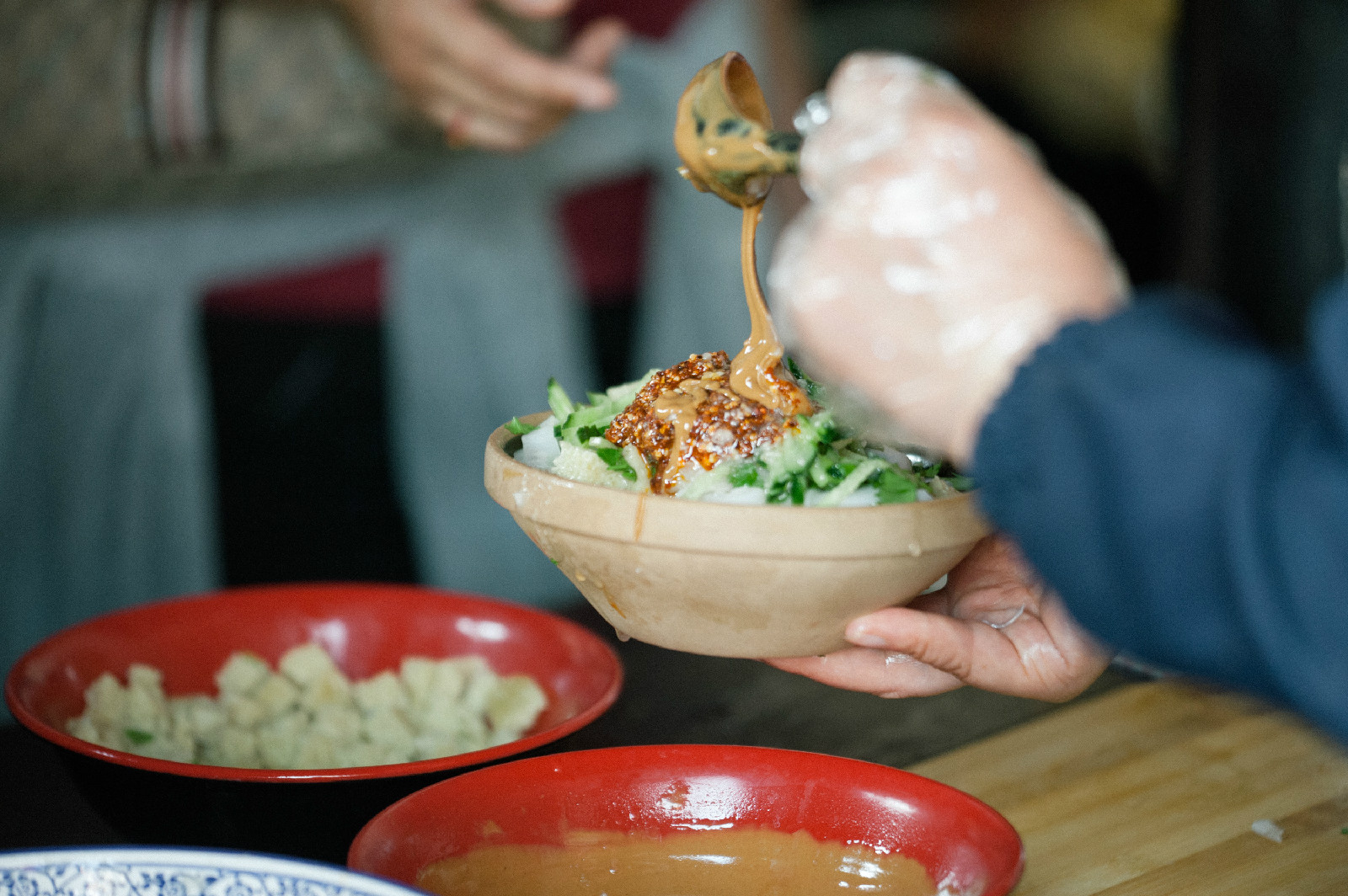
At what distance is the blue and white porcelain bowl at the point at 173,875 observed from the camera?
2.16 ft

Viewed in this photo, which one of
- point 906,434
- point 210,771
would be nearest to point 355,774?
point 210,771

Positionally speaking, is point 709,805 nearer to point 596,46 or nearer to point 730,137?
point 730,137

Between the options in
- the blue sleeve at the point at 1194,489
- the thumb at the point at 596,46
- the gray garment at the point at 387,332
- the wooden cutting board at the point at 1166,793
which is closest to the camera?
the blue sleeve at the point at 1194,489

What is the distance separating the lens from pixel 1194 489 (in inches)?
23.1

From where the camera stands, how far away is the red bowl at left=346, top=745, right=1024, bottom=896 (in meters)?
0.81

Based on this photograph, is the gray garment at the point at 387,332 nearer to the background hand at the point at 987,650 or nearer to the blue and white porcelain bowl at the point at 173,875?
the background hand at the point at 987,650

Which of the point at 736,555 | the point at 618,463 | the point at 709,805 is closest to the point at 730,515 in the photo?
the point at 736,555

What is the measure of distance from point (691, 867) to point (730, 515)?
0.28 m

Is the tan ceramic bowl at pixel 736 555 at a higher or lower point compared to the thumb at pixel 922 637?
higher

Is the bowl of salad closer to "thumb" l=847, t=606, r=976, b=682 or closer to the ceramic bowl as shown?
"thumb" l=847, t=606, r=976, b=682

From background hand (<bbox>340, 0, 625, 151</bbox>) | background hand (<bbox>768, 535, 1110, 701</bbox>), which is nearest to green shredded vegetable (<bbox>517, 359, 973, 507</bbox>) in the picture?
background hand (<bbox>768, 535, 1110, 701</bbox>)

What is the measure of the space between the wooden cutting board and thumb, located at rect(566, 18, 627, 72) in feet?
Result: 5.41

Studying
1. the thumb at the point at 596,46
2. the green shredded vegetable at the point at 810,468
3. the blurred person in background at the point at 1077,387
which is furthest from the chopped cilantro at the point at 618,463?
the thumb at the point at 596,46

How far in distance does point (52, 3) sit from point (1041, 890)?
2156 millimetres
